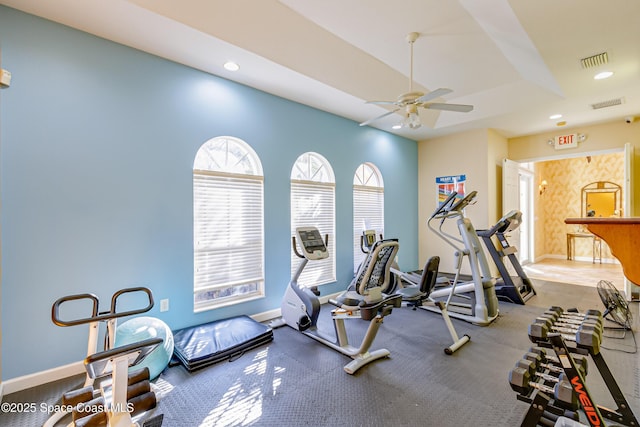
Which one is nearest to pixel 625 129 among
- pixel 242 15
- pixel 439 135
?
pixel 439 135

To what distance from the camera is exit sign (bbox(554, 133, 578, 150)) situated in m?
5.64

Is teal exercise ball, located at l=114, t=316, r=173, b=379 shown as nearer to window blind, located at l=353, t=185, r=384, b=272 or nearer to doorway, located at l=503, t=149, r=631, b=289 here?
window blind, located at l=353, t=185, r=384, b=272

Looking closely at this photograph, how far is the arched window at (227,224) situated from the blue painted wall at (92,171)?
5.5 inches

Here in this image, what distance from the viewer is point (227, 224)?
354cm

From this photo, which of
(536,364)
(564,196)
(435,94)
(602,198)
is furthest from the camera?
(564,196)

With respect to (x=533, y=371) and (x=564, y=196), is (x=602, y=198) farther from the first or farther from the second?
(x=533, y=371)

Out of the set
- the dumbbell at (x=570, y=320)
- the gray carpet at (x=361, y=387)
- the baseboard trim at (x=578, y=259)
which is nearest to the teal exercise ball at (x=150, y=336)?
the gray carpet at (x=361, y=387)

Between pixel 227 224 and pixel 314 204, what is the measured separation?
4.72ft

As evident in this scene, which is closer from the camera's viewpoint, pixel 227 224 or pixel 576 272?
pixel 227 224

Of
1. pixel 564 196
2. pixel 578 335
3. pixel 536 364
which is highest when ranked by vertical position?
pixel 564 196

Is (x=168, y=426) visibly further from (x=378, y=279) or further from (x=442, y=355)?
(x=442, y=355)

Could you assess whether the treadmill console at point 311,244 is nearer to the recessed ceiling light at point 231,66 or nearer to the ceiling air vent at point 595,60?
the recessed ceiling light at point 231,66

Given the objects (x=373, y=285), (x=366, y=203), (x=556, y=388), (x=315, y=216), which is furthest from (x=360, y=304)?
(x=366, y=203)

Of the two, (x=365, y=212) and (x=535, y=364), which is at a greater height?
(x=365, y=212)
